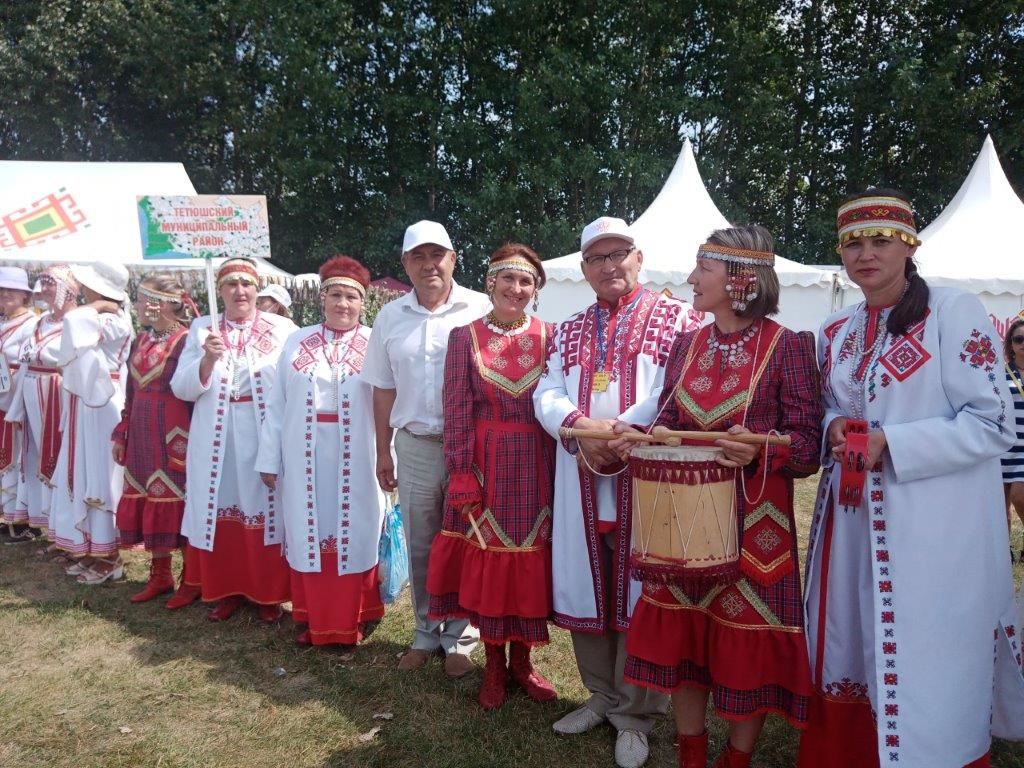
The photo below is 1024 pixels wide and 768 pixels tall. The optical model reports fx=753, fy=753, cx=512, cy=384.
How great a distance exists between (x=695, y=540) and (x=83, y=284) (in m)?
4.78

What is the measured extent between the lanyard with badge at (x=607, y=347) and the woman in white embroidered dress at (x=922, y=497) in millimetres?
920

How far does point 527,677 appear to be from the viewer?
3748mm

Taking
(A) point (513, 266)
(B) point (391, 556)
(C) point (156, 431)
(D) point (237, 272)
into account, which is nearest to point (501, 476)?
(A) point (513, 266)

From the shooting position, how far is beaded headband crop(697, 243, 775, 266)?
2680 millimetres

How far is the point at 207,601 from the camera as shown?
15.7 feet

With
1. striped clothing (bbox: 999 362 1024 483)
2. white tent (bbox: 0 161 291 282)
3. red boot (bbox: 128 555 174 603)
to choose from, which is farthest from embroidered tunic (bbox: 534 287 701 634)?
white tent (bbox: 0 161 291 282)

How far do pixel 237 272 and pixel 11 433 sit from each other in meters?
3.30

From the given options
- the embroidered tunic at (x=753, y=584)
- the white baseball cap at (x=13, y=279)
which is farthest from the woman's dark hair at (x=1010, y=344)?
the white baseball cap at (x=13, y=279)

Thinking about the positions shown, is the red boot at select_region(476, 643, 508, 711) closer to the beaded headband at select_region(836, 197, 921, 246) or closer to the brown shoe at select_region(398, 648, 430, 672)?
the brown shoe at select_region(398, 648, 430, 672)

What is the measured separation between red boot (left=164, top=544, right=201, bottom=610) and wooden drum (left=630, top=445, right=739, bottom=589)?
11.6 feet

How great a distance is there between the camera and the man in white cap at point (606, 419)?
10.3ft

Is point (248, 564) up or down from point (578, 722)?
up

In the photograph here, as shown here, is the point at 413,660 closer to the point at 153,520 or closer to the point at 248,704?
the point at 248,704

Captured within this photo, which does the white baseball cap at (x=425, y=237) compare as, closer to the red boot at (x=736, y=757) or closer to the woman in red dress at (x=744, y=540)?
the woman in red dress at (x=744, y=540)
